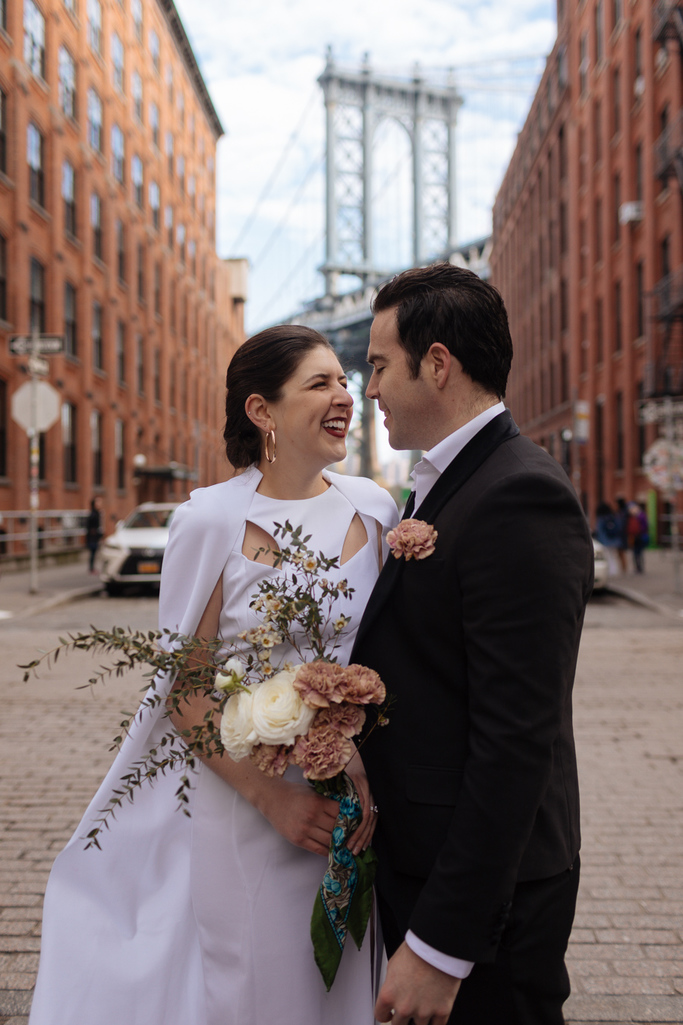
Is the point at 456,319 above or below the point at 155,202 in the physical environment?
below

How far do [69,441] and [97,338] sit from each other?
4524 millimetres

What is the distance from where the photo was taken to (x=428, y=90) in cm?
7231

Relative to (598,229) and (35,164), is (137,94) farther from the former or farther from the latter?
(598,229)

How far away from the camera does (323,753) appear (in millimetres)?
1480

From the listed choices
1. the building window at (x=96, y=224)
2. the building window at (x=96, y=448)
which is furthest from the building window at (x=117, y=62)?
the building window at (x=96, y=448)

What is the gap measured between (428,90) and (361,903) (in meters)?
79.8

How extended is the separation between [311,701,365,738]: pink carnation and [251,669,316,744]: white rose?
17 mm

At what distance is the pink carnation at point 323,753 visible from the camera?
1480 millimetres

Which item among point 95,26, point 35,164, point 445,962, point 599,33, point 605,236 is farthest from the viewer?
point 599,33

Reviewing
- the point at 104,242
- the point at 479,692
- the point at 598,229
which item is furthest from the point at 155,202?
the point at 479,692

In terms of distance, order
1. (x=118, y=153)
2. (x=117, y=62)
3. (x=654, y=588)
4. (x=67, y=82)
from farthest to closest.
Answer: (x=118, y=153)
(x=117, y=62)
(x=67, y=82)
(x=654, y=588)

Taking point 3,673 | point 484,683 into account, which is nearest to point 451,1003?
point 484,683

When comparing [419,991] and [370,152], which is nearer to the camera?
[419,991]

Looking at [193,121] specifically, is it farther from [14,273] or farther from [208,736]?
[208,736]
